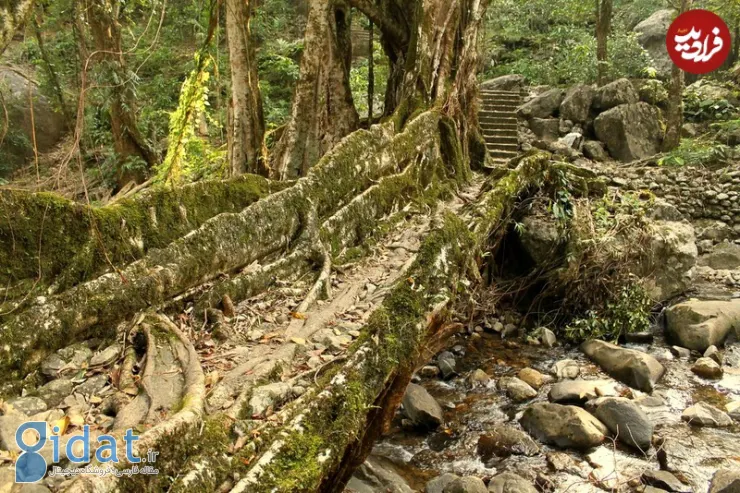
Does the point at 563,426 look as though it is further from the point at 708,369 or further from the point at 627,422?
the point at 708,369

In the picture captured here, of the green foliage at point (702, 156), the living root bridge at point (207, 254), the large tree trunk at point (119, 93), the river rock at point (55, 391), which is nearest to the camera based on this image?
the river rock at point (55, 391)

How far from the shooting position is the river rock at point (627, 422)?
510 cm

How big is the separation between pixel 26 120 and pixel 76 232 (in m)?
14.2

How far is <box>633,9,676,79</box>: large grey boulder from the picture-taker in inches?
659

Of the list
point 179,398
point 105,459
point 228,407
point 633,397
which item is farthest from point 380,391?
point 633,397

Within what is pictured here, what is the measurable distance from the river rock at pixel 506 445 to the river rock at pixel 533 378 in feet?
3.78

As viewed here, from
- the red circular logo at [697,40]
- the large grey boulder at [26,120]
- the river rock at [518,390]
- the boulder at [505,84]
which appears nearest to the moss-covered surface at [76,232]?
the river rock at [518,390]

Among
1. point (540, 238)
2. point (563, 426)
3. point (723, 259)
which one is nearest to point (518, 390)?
point (563, 426)

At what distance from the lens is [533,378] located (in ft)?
20.9

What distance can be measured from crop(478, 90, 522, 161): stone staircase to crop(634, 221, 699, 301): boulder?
458 centimetres

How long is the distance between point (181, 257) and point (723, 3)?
17521 mm

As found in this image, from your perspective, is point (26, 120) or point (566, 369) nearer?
point (566, 369)

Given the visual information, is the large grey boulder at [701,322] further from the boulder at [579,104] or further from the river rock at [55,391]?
the boulder at [579,104]

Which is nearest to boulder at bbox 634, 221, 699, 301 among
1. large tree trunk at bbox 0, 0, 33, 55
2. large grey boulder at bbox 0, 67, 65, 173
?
large tree trunk at bbox 0, 0, 33, 55
